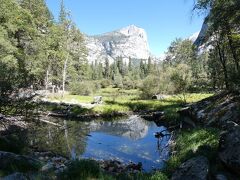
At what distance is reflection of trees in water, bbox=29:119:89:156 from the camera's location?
1916cm

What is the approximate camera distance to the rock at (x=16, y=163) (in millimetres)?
8570

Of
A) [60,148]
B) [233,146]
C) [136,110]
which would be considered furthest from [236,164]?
[136,110]

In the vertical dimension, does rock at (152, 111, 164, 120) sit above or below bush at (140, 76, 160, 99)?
below

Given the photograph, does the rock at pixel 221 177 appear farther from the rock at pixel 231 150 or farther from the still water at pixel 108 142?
the still water at pixel 108 142

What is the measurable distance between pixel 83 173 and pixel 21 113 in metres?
7.29

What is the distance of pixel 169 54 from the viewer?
11144 cm

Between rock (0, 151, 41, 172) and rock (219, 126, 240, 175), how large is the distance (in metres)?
5.39

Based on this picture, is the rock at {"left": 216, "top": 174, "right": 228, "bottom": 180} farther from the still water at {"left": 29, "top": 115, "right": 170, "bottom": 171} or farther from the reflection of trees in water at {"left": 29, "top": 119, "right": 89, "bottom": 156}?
the reflection of trees in water at {"left": 29, "top": 119, "right": 89, "bottom": 156}

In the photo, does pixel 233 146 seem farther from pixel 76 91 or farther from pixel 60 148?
pixel 76 91

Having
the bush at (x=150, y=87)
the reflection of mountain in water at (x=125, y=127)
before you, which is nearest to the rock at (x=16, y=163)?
the reflection of mountain in water at (x=125, y=127)

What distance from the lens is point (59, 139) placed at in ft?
73.4

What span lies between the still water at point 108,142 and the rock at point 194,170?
19.8 ft

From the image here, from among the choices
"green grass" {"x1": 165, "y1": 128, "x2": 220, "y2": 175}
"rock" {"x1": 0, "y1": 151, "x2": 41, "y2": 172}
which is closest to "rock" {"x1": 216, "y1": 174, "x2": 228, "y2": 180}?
"green grass" {"x1": 165, "y1": 128, "x2": 220, "y2": 175}

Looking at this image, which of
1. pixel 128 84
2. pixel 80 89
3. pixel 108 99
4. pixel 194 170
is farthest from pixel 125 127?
pixel 128 84
